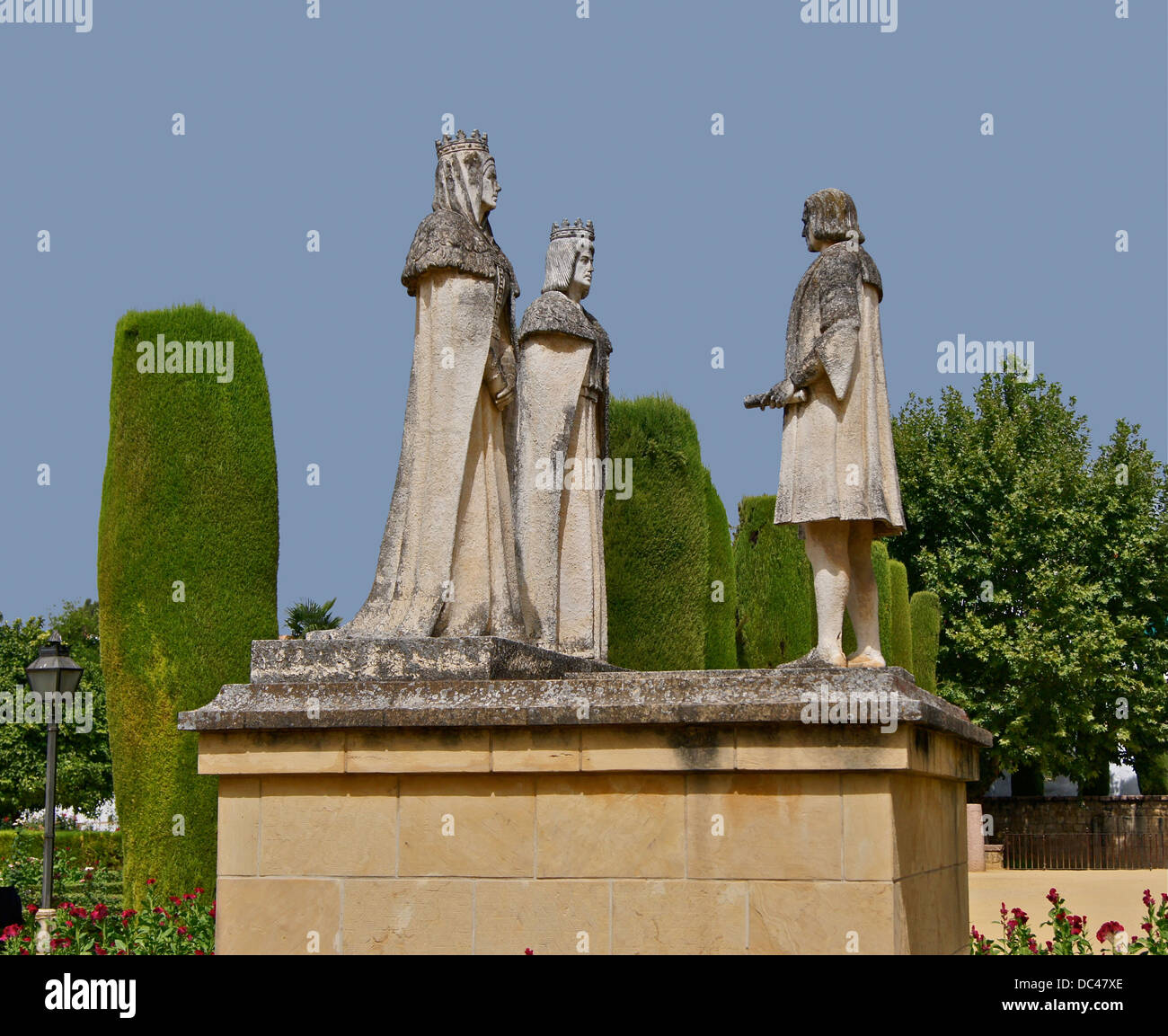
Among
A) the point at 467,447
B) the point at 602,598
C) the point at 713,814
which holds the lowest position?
the point at 713,814

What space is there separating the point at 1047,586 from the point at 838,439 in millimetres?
25291

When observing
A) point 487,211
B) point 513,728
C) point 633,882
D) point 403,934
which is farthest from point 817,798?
point 487,211

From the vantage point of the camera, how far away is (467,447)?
7.66 m

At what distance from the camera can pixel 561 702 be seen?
21.2 ft

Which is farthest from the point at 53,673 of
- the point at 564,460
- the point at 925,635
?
the point at 925,635

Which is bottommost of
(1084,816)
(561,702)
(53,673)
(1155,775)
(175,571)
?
(1084,816)

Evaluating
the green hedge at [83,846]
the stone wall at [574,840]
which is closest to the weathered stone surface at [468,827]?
the stone wall at [574,840]

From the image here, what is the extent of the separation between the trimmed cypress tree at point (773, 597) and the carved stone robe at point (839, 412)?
14.9 meters

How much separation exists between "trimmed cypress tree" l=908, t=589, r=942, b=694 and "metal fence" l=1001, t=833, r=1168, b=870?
15.9 feet

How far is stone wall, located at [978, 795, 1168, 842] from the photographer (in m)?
33.5

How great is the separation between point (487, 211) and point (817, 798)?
395cm

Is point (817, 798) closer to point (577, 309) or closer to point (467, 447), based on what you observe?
point (467, 447)

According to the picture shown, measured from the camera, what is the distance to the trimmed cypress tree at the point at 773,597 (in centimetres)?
2267

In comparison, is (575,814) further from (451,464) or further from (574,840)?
(451,464)
